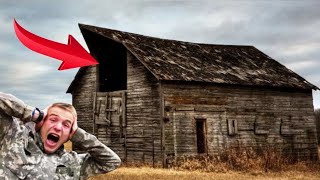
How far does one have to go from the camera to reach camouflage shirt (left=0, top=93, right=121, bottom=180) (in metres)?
2.34

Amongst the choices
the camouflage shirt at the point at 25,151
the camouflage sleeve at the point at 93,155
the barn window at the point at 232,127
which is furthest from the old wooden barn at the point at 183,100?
the camouflage shirt at the point at 25,151

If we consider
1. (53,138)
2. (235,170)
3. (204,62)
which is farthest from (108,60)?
(53,138)

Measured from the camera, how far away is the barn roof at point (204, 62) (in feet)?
63.8

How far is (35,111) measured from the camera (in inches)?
94.0

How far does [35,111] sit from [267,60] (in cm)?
2452

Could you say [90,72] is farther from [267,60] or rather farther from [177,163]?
[267,60]

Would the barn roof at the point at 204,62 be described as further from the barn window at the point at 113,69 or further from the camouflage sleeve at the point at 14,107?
the camouflage sleeve at the point at 14,107

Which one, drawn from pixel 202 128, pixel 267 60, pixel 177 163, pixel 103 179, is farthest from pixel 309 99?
pixel 103 179

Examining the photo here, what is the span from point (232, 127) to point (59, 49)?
17925mm

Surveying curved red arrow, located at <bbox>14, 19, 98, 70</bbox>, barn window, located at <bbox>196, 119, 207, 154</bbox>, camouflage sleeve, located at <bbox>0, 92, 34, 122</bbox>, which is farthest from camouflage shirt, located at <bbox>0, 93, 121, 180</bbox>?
barn window, located at <bbox>196, 119, 207, 154</bbox>

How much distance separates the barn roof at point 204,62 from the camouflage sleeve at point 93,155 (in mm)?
15057

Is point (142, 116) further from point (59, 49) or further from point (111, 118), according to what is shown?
point (59, 49)

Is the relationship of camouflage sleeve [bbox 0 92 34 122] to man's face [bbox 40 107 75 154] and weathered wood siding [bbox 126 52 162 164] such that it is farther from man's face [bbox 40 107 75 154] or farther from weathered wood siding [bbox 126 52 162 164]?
weathered wood siding [bbox 126 52 162 164]

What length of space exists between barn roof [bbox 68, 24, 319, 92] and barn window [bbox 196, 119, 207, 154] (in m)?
1.83
